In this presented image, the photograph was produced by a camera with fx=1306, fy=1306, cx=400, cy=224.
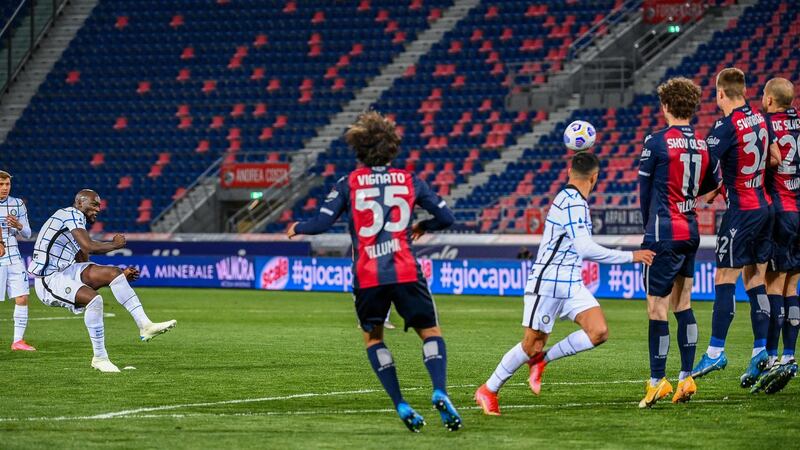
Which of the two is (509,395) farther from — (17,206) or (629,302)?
(629,302)

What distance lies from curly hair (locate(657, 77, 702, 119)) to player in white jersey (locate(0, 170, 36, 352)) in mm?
9215

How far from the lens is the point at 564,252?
956 centimetres

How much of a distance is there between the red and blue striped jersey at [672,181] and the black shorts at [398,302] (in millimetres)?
2298

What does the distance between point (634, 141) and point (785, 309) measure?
23967 millimetres

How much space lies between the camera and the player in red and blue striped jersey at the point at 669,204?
10.2m

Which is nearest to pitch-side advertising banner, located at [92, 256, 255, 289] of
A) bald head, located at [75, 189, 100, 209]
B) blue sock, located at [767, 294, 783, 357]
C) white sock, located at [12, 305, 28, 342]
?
white sock, located at [12, 305, 28, 342]

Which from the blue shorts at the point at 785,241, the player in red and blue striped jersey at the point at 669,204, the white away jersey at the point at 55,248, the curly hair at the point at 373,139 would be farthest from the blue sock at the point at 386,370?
the white away jersey at the point at 55,248

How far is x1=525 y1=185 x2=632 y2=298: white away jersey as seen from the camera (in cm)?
945

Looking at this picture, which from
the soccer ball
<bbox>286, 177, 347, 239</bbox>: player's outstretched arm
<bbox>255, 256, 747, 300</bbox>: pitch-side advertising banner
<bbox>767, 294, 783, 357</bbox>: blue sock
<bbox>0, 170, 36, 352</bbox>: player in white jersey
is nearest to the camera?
<bbox>286, 177, 347, 239</bbox>: player's outstretched arm

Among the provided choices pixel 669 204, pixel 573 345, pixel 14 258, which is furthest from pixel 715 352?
pixel 14 258

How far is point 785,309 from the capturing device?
38.2 ft

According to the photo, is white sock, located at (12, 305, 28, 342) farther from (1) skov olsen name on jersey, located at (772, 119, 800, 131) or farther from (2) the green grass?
A: (1) skov olsen name on jersey, located at (772, 119, 800, 131)

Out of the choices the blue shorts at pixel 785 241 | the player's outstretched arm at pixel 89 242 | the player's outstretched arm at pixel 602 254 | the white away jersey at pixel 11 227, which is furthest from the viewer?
the white away jersey at pixel 11 227

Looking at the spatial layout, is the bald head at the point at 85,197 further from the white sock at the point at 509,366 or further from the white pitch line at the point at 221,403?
the white sock at the point at 509,366
